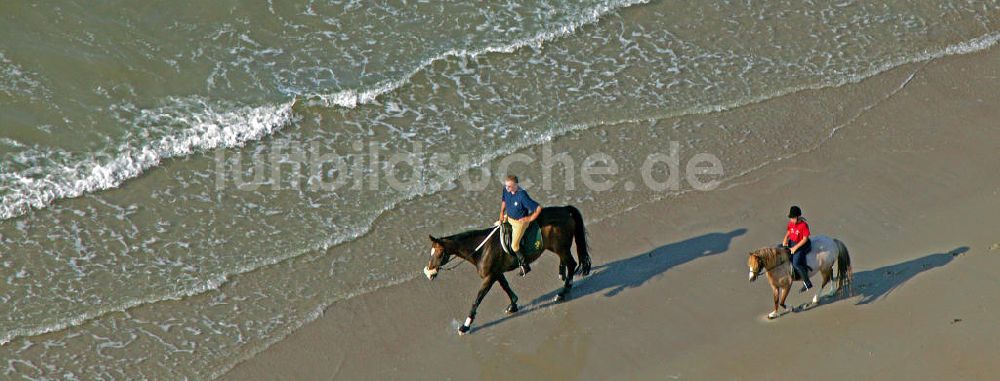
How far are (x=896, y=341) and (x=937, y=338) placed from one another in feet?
1.49

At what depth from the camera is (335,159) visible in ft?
50.1

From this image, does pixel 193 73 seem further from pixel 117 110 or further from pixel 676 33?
pixel 676 33

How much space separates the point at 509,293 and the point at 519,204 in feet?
3.64

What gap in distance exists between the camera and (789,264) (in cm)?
1181

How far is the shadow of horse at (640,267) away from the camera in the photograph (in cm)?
1278

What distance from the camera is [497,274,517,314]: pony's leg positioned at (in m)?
12.2

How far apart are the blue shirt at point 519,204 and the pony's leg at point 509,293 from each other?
0.78 meters

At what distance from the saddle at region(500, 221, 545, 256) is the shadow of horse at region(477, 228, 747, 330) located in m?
0.79

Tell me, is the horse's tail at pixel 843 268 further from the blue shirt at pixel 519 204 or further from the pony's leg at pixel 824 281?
the blue shirt at pixel 519 204

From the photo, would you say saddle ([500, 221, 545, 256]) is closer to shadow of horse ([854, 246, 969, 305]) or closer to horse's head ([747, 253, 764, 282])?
horse's head ([747, 253, 764, 282])

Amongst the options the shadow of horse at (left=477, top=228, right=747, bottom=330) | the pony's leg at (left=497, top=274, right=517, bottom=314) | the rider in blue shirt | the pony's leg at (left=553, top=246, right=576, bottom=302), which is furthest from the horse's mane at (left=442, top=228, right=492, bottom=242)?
the shadow of horse at (left=477, top=228, right=747, bottom=330)

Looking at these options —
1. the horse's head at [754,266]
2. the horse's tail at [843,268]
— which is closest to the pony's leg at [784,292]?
the horse's head at [754,266]

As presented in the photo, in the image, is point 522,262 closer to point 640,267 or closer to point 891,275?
point 640,267

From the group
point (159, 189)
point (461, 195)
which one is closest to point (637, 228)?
point (461, 195)
